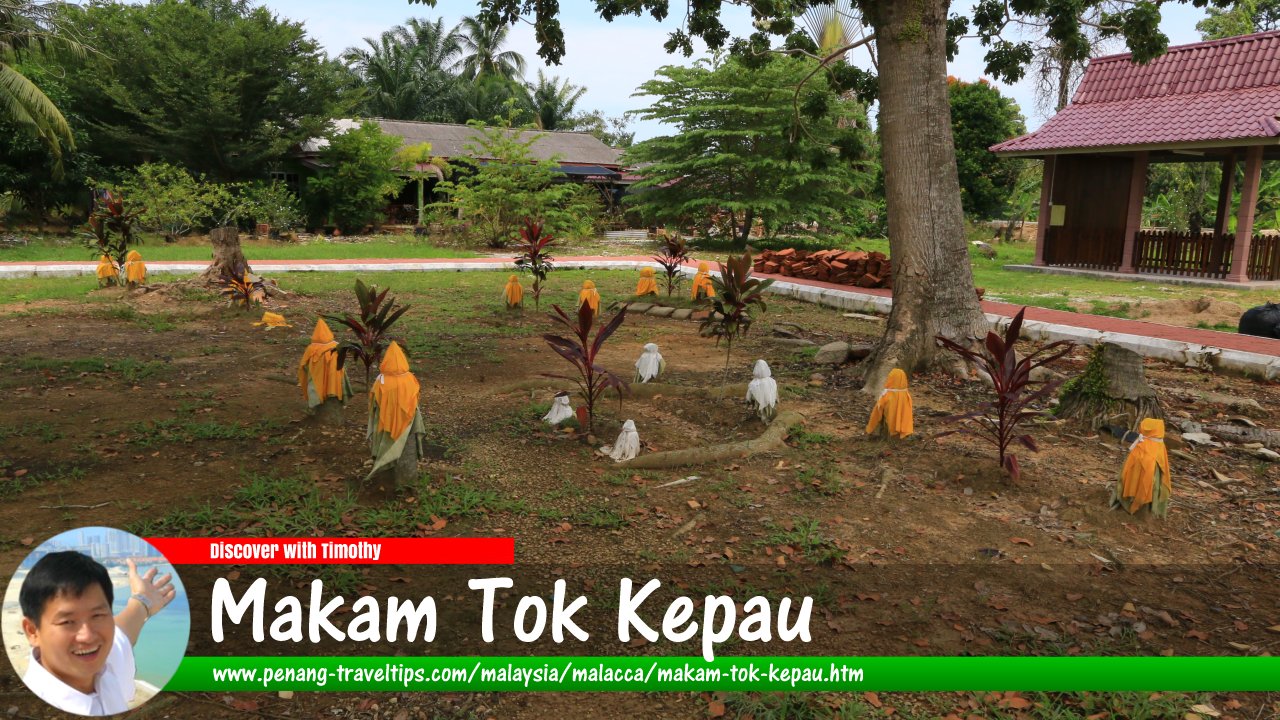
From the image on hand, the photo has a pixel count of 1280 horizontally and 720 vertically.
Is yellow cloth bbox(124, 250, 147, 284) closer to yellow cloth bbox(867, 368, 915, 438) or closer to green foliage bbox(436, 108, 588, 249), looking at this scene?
yellow cloth bbox(867, 368, 915, 438)

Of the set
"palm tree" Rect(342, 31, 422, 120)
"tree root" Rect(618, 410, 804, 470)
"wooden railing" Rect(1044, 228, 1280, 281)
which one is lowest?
"tree root" Rect(618, 410, 804, 470)

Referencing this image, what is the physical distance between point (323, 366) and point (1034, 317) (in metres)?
7.60

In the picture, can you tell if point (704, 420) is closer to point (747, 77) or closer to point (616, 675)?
point (616, 675)

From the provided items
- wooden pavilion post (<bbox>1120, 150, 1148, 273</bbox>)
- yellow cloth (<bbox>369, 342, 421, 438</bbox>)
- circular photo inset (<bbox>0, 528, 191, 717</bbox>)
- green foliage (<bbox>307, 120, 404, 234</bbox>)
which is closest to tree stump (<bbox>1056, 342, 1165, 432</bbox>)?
yellow cloth (<bbox>369, 342, 421, 438</bbox>)

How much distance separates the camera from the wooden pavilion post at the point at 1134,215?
49.1 ft

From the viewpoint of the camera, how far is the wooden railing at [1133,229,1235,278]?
45.3ft

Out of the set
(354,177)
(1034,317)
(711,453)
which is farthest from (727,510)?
(354,177)

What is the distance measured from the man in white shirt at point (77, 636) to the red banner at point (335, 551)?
1.51 m

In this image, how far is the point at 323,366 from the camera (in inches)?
175

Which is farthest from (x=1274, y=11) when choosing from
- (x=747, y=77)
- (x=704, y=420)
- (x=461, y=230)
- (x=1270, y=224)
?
(x=704, y=420)

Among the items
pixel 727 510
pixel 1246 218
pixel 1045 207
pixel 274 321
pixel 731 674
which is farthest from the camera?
pixel 1045 207

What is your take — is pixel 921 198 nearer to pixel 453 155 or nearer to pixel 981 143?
pixel 981 143

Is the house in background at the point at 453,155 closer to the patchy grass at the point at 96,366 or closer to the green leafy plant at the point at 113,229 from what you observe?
the green leafy plant at the point at 113,229

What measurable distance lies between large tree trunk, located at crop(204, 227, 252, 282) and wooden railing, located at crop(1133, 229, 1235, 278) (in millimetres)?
14948
